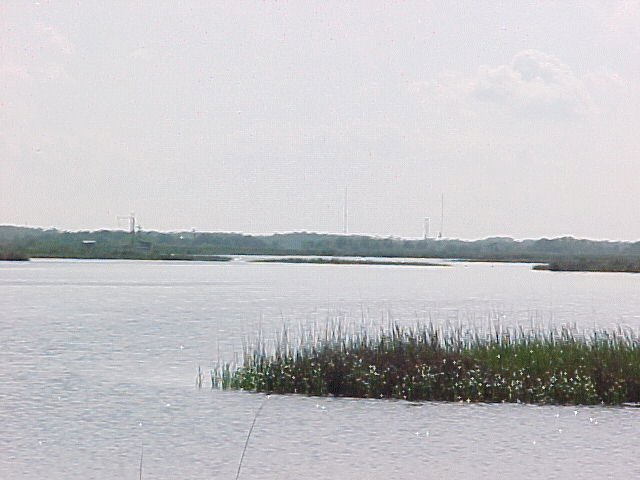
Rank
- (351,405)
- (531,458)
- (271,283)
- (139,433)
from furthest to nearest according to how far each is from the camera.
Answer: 1. (271,283)
2. (351,405)
3. (139,433)
4. (531,458)

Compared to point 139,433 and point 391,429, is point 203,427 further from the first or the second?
point 391,429

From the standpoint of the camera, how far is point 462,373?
19.6 meters

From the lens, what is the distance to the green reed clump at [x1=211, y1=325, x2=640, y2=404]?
19.2 meters

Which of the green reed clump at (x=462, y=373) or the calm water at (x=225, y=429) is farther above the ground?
the green reed clump at (x=462, y=373)

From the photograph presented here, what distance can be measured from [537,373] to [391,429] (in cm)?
379

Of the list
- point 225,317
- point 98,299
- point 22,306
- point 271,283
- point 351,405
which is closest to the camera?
point 351,405

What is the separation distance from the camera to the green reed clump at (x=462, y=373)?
63.0ft

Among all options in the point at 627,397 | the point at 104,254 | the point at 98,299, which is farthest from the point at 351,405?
the point at 104,254

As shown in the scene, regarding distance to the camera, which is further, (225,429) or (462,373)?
(462,373)

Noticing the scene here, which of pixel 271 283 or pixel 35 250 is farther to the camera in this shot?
pixel 35 250

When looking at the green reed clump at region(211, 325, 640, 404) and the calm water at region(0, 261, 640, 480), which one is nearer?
the calm water at region(0, 261, 640, 480)

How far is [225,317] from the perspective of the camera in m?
42.6

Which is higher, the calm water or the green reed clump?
the green reed clump

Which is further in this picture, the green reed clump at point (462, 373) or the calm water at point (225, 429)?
the green reed clump at point (462, 373)
